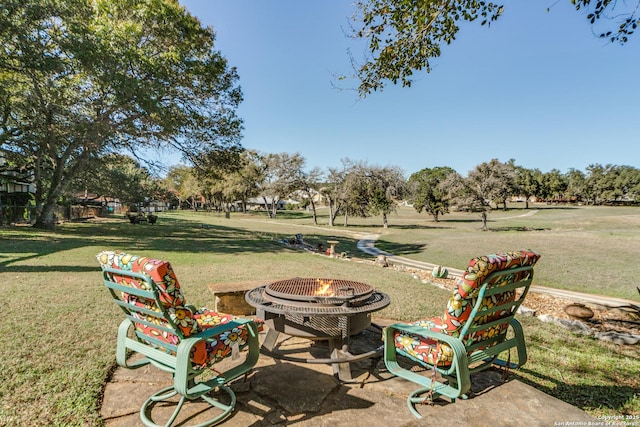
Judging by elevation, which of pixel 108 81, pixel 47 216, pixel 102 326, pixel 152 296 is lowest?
pixel 102 326

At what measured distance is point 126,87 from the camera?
12500 millimetres

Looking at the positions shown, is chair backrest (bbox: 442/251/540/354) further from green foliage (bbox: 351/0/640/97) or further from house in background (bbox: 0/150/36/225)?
house in background (bbox: 0/150/36/225)

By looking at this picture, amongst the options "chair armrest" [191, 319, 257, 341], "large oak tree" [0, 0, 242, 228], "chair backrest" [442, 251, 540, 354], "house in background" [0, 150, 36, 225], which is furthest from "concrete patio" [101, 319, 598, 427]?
"house in background" [0, 150, 36, 225]

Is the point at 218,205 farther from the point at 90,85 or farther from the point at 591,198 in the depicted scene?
the point at 591,198

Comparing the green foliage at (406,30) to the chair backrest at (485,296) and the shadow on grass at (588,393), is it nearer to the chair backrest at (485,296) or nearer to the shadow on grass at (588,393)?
the chair backrest at (485,296)

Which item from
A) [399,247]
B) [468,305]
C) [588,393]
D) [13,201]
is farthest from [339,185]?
[468,305]

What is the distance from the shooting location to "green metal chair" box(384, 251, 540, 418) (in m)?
2.23

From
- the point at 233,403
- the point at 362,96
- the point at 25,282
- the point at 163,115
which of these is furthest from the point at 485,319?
the point at 163,115

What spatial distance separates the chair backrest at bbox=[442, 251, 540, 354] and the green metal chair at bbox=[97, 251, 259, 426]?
159 cm

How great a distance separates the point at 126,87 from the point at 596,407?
15478mm

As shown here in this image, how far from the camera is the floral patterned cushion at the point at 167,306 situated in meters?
2.10

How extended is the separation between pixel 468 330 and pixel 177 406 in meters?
2.28

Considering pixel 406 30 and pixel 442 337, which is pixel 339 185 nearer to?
pixel 406 30

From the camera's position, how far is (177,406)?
2.47m
